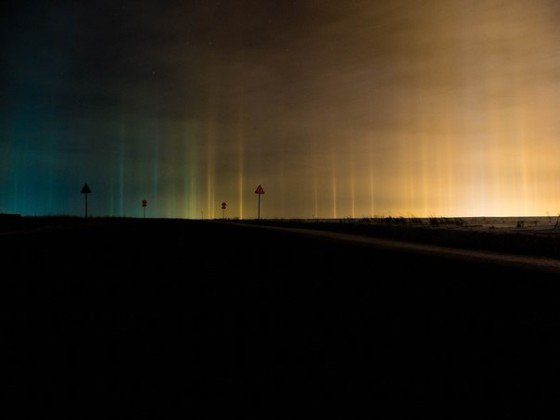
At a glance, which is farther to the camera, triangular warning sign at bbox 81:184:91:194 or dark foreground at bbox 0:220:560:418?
triangular warning sign at bbox 81:184:91:194

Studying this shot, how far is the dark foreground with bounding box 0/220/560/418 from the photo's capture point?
150 inches

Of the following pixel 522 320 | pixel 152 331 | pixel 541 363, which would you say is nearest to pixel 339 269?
pixel 522 320

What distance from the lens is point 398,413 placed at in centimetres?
339

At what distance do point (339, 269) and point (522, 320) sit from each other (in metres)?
4.83

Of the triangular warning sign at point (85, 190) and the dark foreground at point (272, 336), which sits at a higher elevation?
the triangular warning sign at point (85, 190)

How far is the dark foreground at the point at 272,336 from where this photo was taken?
150 inches

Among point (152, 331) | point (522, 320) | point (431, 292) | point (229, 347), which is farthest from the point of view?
point (431, 292)

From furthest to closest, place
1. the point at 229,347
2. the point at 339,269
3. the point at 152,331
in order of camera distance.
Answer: the point at 339,269 → the point at 152,331 → the point at 229,347

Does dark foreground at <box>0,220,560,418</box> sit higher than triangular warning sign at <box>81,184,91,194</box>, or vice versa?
triangular warning sign at <box>81,184,91,194</box>

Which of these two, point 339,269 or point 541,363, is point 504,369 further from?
point 339,269

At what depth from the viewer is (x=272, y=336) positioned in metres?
5.29

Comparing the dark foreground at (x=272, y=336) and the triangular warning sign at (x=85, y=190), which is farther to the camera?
the triangular warning sign at (x=85, y=190)

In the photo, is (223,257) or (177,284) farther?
(223,257)

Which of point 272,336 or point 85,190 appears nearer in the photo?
point 272,336
